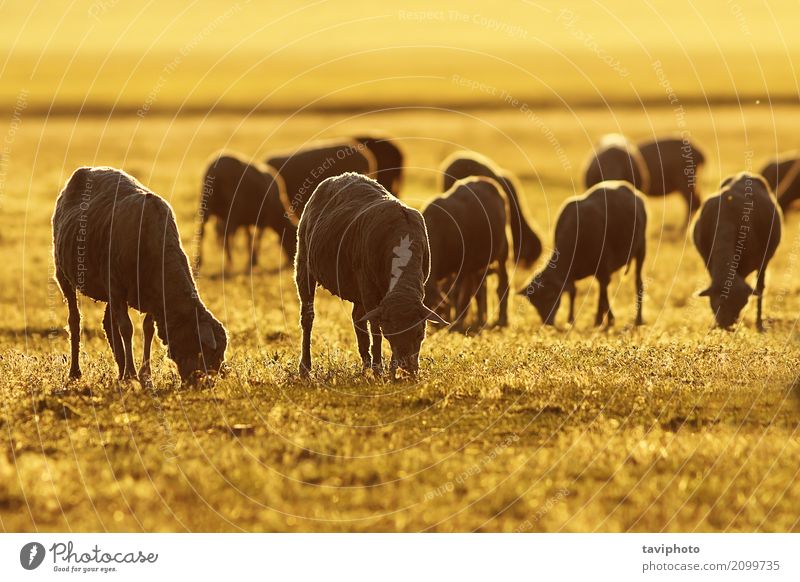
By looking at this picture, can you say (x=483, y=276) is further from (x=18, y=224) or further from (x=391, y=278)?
(x=18, y=224)

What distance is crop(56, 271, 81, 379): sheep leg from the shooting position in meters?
16.8

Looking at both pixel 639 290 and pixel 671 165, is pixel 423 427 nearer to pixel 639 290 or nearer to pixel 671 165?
pixel 639 290

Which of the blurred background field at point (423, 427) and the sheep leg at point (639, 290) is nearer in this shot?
the blurred background field at point (423, 427)

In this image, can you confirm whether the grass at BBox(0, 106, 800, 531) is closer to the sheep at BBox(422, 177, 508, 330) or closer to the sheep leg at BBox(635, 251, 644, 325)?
the sheep leg at BBox(635, 251, 644, 325)

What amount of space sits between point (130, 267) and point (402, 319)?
351 cm

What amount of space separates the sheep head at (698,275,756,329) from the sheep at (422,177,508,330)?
12.7 feet

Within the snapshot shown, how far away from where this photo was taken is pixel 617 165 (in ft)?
122

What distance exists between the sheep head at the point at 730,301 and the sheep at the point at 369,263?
22.0ft

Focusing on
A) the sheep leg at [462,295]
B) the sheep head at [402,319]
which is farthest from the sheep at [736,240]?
the sheep head at [402,319]

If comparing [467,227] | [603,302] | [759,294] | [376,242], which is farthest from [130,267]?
[759,294]

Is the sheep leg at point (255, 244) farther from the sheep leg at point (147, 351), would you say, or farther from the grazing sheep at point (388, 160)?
the sheep leg at point (147, 351)

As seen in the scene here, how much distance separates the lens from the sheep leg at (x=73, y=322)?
16.8m

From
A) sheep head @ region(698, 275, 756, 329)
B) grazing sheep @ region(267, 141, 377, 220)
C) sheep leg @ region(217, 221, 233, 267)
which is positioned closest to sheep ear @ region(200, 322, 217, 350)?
sheep head @ region(698, 275, 756, 329)

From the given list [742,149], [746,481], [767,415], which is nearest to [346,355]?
[767,415]
